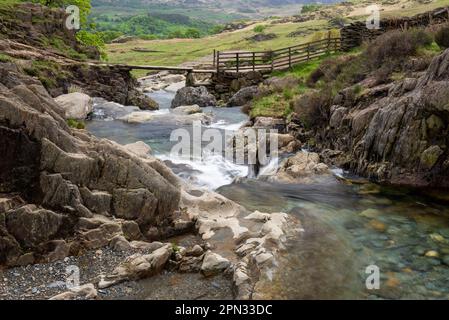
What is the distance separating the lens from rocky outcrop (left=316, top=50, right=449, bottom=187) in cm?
1711

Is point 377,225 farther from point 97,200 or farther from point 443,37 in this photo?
point 443,37

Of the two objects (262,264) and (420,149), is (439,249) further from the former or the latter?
(420,149)

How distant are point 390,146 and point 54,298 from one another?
47.3 feet

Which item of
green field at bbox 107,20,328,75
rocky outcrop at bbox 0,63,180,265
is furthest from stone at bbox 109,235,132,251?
green field at bbox 107,20,328,75

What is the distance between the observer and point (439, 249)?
12.2m

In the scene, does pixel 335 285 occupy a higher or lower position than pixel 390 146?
lower

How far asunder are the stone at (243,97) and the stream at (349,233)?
16.8 m

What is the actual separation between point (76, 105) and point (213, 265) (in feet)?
81.8

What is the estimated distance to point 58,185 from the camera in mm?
11523

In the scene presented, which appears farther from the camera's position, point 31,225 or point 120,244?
point 120,244

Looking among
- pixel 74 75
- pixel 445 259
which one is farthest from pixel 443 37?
pixel 74 75
